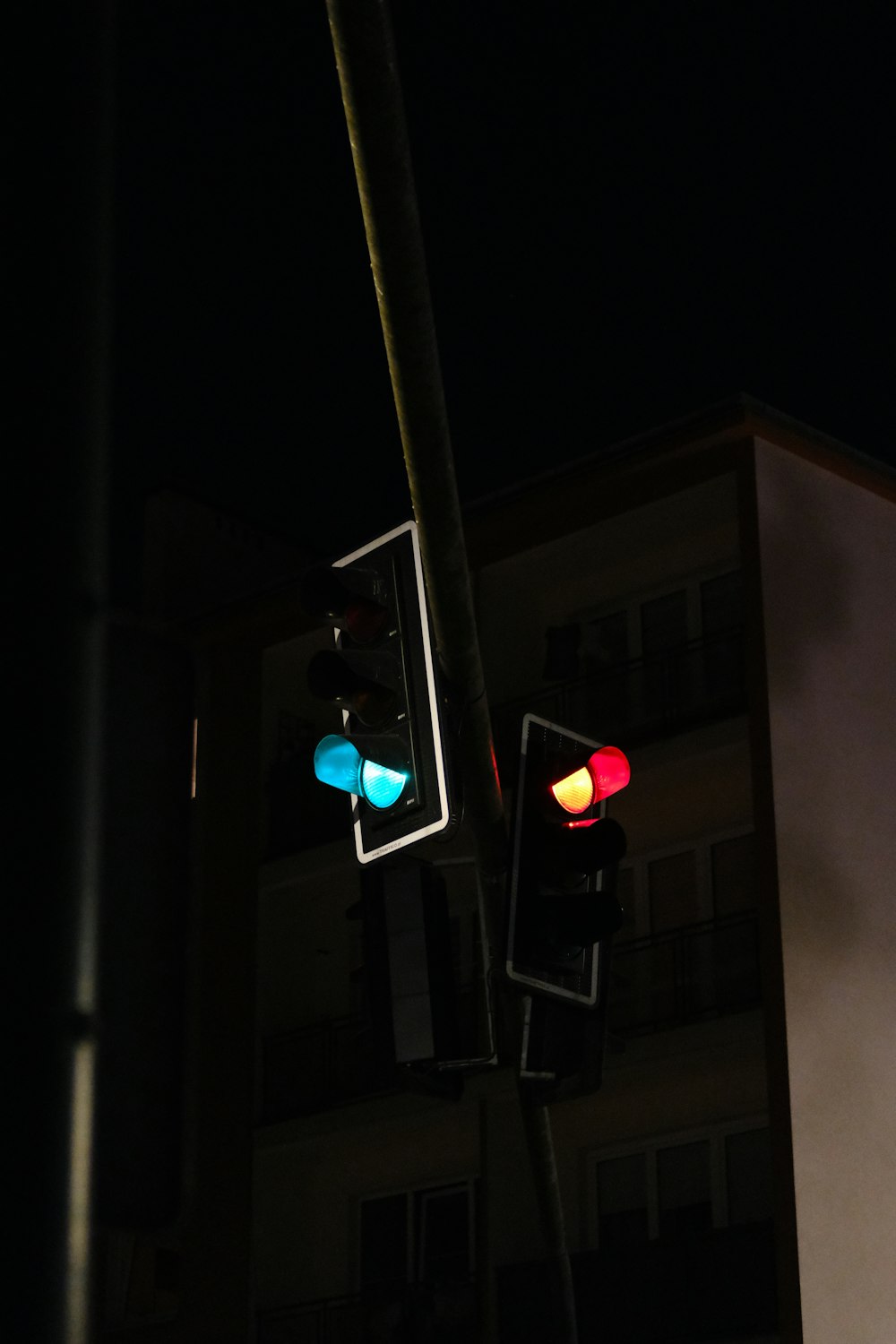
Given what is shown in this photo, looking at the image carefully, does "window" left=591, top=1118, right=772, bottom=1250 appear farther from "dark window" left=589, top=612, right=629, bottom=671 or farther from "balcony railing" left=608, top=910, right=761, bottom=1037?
"dark window" left=589, top=612, right=629, bottom=671

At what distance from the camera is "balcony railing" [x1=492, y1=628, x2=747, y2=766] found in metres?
22.8

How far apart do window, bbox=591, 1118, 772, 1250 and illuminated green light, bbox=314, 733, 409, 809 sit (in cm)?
1516

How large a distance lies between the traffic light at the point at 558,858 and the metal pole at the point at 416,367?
0.13 m

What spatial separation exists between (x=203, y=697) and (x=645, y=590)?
71.9 ft

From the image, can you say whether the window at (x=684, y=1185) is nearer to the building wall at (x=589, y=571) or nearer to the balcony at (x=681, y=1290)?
the balcony at (x=681, y=1290)

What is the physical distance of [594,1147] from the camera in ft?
73.8

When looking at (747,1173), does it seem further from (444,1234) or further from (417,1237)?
(417,1237)

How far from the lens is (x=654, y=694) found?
23.6m

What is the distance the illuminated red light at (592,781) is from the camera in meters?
7.42

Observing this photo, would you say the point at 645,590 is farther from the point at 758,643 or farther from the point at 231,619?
the point at 231,619

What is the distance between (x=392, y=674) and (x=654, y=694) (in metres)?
17.3

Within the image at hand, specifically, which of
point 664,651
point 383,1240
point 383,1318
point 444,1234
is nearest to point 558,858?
point 664,651

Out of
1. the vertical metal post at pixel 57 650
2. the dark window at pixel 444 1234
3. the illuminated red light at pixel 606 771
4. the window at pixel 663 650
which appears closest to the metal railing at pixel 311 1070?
the dark window at pixel 444 1234

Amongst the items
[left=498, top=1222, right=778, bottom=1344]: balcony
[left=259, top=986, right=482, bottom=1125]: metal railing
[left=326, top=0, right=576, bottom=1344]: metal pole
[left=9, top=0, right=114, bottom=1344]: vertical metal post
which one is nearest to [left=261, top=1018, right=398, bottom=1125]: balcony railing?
[left=259, top=986, right=482, bottom=1125]: metal railing
